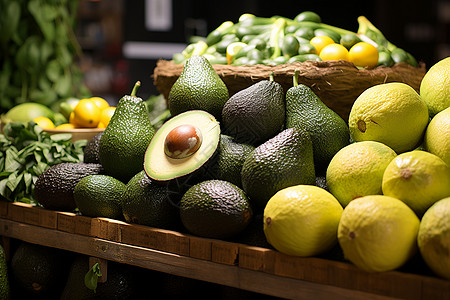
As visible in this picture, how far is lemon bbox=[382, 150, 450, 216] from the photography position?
0.85 m

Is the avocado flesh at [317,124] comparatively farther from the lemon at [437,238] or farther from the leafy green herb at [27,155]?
the leafy green herb at [27,155]

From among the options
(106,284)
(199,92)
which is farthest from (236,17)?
(106,284)

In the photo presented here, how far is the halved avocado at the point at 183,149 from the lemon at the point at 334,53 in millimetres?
541

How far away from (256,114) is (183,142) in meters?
0.18

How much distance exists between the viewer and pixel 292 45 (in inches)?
60.4

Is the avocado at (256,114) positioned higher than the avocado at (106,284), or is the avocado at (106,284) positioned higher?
the avocado at (256,114)

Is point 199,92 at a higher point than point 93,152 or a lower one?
higher

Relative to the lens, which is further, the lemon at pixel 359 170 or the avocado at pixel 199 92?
the avocado at pixel 199 92

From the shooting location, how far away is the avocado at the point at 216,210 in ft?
3.18

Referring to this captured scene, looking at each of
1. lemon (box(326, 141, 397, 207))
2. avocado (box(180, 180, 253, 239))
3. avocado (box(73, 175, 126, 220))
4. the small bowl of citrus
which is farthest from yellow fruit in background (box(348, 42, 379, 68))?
the small bowl of citrus

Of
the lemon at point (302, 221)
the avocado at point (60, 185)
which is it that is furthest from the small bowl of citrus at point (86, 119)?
the lemon at point (302, 221)

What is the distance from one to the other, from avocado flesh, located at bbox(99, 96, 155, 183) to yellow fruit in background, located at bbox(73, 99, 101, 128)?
1.97 ft

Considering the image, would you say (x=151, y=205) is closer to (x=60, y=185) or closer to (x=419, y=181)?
(x=60, y=185)

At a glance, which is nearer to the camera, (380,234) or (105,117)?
(380,234)
